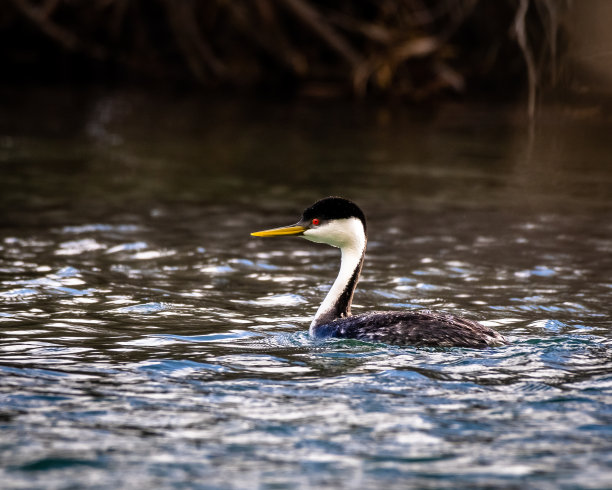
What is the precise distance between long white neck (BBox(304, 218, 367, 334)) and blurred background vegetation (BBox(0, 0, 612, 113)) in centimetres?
1460

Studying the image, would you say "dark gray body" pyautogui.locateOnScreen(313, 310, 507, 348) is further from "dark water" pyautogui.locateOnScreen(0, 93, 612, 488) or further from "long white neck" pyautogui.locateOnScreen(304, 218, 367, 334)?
"long white neck" pyautogui.locateOnScreen(304, 218, 367, 334)

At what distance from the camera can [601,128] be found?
80.3 ft

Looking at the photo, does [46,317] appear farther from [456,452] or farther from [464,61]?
[464,61]

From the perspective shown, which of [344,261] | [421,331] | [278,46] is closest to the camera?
[421,331]

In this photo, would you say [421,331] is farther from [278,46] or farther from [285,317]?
[278,46]

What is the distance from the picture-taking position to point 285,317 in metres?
9.02

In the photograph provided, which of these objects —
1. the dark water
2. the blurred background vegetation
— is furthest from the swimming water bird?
the blurred background vegetation

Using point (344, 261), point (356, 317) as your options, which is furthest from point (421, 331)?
point (344, 261)

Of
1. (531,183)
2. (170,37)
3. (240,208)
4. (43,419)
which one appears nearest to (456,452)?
(43,419)

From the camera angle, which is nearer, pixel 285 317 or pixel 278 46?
pixel 285 317

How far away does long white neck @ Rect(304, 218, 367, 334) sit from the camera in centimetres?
849

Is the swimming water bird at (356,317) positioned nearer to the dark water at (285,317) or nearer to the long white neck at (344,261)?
the long white neck at (344,261)

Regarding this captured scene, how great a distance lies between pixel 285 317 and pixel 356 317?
98 centimetres

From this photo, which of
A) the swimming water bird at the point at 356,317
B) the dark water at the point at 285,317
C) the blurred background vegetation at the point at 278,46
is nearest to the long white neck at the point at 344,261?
the swimming water bird at the point at 356,317
